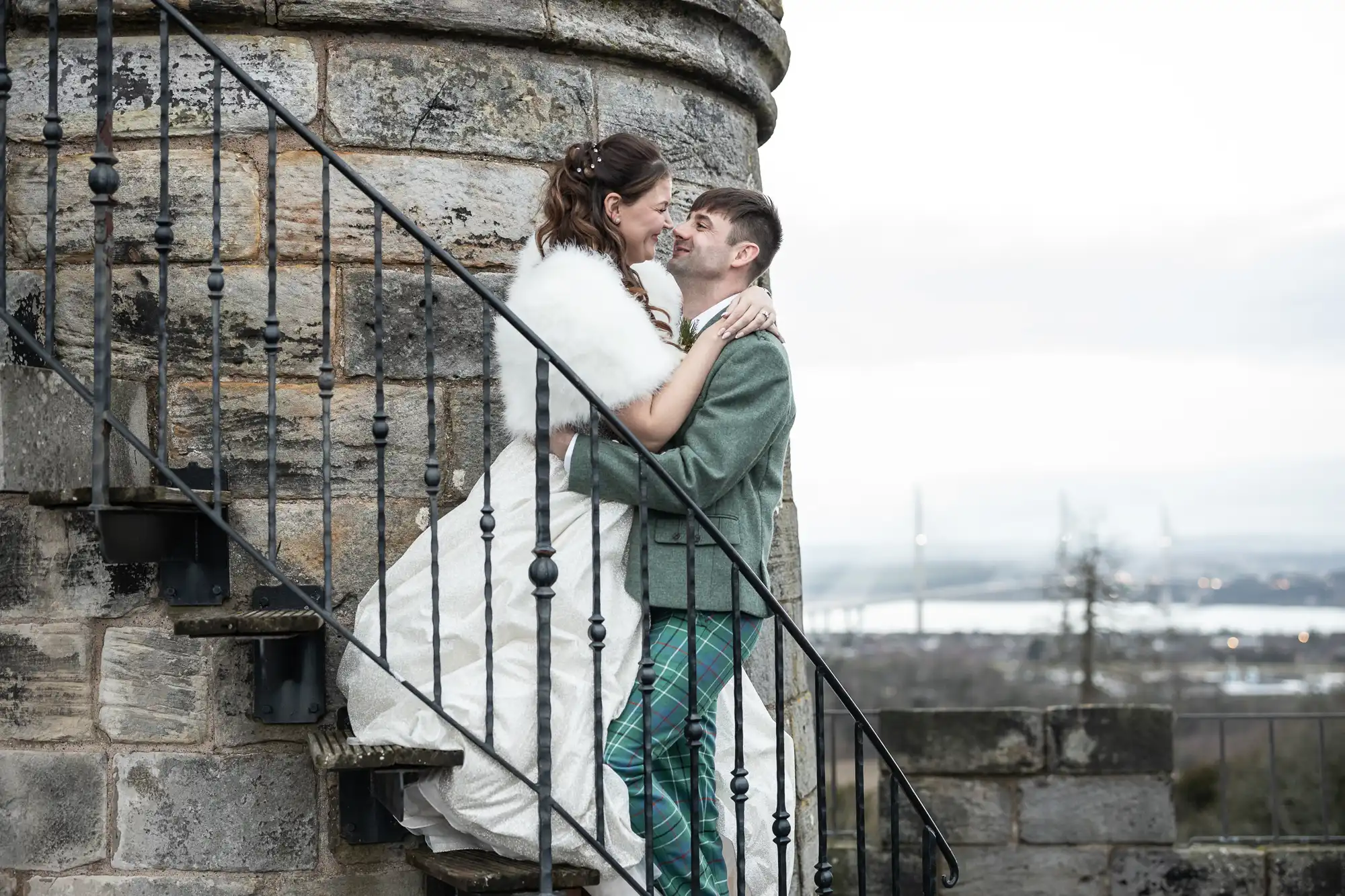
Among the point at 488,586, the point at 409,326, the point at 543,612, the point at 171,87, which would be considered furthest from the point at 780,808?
the point at 171,87

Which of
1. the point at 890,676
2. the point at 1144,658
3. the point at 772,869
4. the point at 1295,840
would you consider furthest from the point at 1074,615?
the point at 772,869

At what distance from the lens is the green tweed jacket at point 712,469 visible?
293 centimetres

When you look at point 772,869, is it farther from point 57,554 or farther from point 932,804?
point 932,804

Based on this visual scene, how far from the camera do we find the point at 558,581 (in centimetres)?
300

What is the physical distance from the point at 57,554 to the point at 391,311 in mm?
1014

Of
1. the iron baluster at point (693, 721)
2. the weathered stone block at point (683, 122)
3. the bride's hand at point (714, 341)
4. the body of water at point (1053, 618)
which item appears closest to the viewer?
the iron baluster at point (693, 721)

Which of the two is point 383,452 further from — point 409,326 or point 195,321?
point 195,321

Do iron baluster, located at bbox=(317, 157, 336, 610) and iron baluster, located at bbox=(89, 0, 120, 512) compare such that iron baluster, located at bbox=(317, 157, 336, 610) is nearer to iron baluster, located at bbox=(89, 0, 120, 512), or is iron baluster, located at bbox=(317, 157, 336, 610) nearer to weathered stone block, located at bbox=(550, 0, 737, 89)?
iron baluster, located at bbox=(89, 0, 120, 512)

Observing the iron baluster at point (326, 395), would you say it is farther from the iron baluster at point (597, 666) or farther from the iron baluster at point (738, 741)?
the iron baluster at point (738, 741)

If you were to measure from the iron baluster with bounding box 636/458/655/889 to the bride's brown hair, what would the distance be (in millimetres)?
496

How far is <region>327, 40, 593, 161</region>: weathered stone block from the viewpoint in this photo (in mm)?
3572

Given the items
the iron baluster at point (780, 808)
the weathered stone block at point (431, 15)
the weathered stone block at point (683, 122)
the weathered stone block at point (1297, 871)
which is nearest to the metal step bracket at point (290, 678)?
the iron baluster at point (780, 808)

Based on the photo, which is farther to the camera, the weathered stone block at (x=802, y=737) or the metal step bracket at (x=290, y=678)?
the weathered stone block at (x=802, y=737)

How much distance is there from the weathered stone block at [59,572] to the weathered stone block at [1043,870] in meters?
4.42
